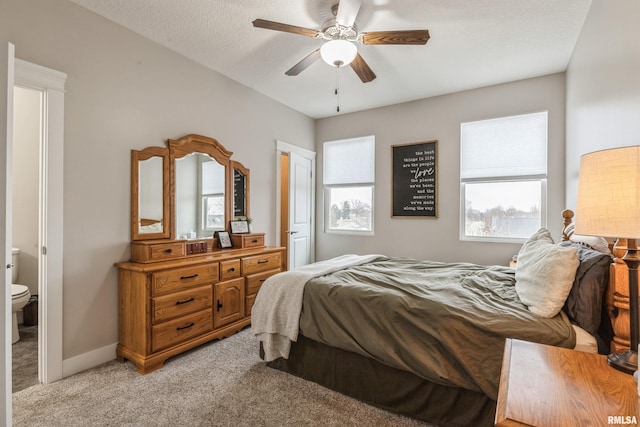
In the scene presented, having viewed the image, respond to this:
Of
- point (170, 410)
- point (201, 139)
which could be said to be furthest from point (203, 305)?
point (201, 139)

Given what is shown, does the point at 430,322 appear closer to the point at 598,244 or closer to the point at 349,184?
the point at 598,244

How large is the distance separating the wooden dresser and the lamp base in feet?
8.42

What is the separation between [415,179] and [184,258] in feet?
9.92

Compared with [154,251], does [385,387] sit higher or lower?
lower

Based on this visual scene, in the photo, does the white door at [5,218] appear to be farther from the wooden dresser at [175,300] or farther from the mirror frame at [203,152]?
the mirror frame at [203,152]

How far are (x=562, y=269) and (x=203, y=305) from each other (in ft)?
8.44

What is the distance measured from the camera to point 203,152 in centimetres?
322

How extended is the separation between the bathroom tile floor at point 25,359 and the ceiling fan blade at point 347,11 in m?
3.31

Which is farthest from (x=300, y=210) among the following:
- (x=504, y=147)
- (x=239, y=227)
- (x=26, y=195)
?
(x=26, y=195)

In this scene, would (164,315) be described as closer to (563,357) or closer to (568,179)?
(563,357)

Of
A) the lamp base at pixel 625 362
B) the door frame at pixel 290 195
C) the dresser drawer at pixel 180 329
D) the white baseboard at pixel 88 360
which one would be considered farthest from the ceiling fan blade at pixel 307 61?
the white baseboard at pixel 88 360

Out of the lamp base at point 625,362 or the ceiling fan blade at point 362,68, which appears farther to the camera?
the ceiling fan blade at point 362,68

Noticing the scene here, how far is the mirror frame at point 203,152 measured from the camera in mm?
2934

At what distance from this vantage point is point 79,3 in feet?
7.56
